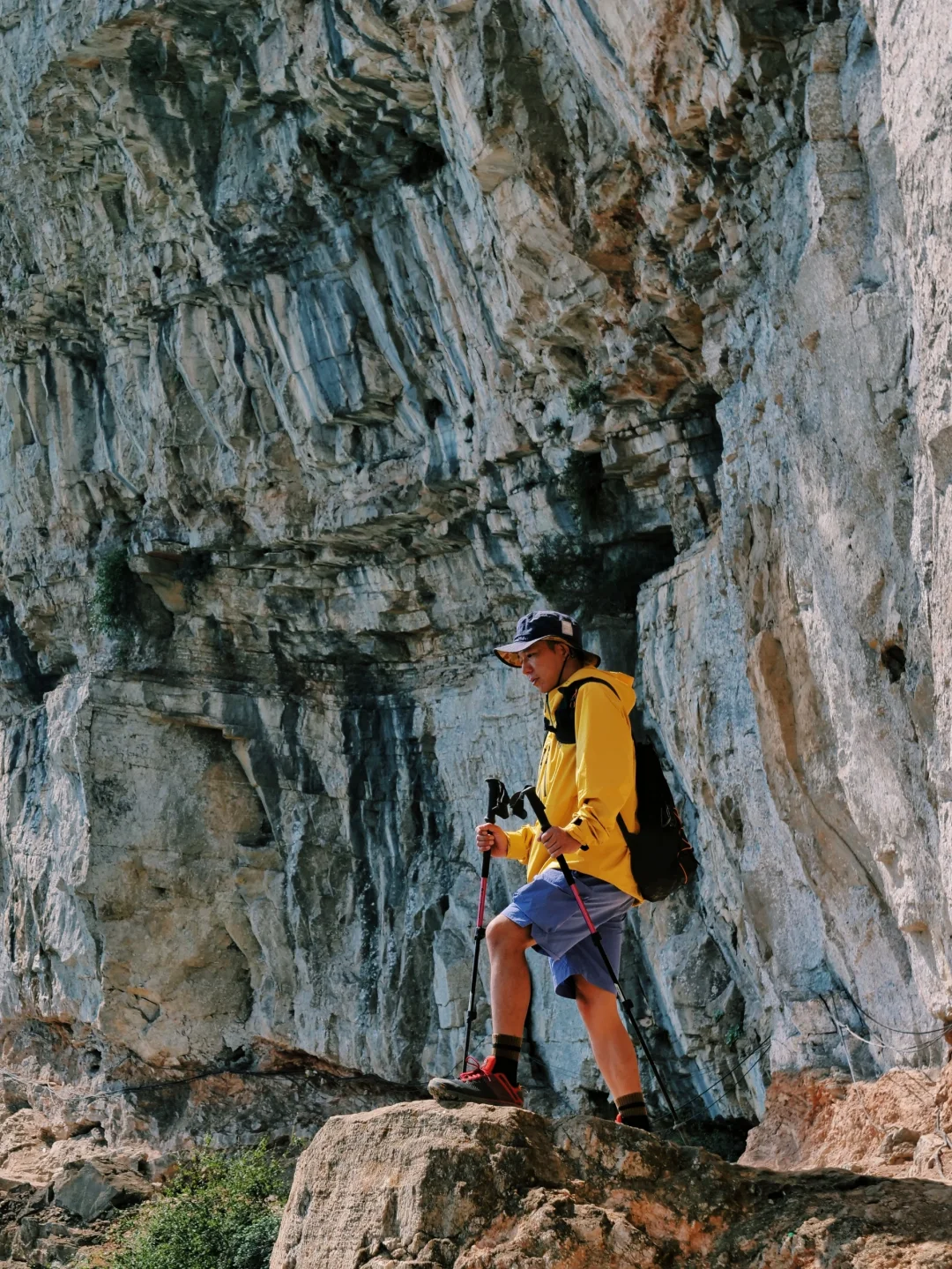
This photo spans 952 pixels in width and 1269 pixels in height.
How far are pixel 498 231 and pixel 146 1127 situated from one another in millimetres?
10892

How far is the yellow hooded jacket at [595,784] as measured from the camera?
6.27 metres

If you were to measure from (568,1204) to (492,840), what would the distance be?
5.51ft

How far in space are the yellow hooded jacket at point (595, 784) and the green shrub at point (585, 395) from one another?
5579 mm

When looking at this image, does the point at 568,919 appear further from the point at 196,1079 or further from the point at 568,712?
the point at 196,1079

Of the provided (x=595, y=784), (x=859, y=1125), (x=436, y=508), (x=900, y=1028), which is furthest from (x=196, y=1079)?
(x=595, y=784)

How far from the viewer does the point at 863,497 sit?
288 inches

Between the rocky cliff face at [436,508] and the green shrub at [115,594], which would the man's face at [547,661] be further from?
the green shrub at [115,594]

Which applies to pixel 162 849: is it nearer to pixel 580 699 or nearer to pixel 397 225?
pixel 397 225

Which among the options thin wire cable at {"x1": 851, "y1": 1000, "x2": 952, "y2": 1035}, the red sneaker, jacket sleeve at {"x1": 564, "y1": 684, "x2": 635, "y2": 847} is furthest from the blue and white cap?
thin wire cable at {"x1": 851, "y1": 1000, "x2": 952, "y2": 1035}

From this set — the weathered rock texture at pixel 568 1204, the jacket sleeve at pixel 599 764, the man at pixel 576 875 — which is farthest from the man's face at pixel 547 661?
the weathered rock texture at pixel 568 1204

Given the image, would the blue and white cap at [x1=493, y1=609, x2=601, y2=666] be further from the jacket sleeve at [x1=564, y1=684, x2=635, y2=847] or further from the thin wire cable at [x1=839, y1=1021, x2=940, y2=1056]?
the thin wire cable at [x1=839, y1=1021, x2=940, y2=1056]

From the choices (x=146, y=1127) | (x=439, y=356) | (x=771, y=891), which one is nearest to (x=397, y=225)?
(x=439, y=356)

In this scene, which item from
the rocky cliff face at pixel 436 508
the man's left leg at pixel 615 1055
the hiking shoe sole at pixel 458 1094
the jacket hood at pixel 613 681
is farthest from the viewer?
the rocky cliff face at pixel 436 508

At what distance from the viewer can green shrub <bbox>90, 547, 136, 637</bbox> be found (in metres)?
17.5
